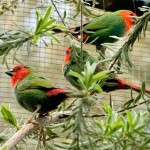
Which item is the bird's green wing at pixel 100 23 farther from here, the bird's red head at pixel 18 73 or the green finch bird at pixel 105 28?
the bird's red head at pixel 18 73

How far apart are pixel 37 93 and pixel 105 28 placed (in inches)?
14.9

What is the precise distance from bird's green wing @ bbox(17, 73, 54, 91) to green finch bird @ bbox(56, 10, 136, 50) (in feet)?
0.56

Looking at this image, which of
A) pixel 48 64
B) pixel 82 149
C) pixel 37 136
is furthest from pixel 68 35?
pixel 48 64

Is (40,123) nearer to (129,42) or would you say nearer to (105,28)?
(129,42)

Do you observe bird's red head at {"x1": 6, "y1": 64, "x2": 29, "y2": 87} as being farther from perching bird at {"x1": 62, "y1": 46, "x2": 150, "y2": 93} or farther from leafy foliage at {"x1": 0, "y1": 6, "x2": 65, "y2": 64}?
leafy foliage at {"x1": 0, "y1": 6, "x2": 65, "y2": 64}

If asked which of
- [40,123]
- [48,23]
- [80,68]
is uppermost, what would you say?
[48,23]

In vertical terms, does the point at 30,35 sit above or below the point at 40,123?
above

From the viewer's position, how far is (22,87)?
4.35ft

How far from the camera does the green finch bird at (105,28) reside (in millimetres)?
1453

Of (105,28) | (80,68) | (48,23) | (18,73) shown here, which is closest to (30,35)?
(48,23)

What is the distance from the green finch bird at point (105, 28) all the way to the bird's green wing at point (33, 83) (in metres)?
0.17

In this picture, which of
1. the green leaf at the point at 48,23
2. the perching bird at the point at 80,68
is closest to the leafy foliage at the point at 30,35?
the green leaf at the point at 48,23

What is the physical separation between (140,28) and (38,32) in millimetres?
225

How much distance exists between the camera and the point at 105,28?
4.98 ft
